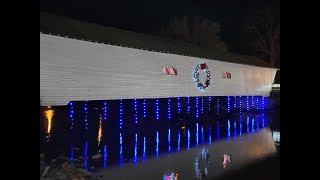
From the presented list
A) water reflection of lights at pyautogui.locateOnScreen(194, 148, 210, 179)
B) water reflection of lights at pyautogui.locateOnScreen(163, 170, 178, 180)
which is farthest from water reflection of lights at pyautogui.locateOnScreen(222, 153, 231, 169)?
water reflection of lights at pyautogui.locateOnScreen(163, 170, 178, 180)

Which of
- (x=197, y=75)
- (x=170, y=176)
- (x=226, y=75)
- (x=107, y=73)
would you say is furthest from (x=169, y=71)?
(x=170, y=176)

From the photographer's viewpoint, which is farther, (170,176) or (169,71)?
(169,71)

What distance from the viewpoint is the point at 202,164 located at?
28.7 ft

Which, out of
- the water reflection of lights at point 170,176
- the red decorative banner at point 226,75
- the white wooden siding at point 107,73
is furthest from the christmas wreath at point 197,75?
the water reflection of lights at point 170,176

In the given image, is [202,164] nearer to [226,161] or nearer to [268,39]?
[226,161]

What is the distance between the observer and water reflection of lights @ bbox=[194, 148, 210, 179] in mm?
7652

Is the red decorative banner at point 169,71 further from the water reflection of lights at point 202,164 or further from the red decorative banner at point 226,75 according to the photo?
the water reflection of lights at point 202,164

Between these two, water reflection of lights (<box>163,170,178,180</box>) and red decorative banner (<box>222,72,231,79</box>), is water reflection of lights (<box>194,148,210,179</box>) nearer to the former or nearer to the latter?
water reflection of lights (<box>163,170,178,180</box>)

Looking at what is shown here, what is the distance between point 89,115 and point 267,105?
68.9 feet

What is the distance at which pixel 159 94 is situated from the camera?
62.0ft

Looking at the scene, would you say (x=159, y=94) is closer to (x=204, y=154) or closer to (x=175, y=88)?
(x=175, y=88)

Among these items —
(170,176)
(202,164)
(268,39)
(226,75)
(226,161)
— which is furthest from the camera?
(268,39)

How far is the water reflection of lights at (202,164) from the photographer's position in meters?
7.65
